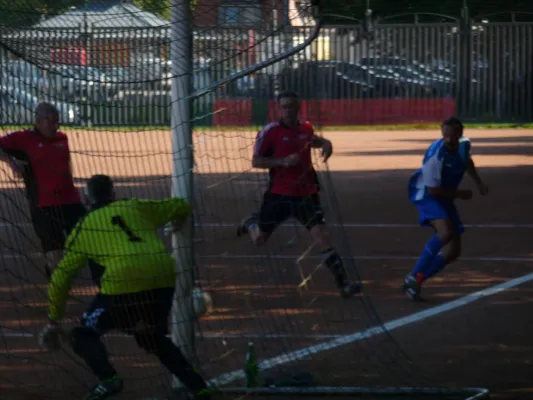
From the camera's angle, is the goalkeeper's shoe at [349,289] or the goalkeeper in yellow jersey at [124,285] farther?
the goalkeeper's shoe at [349,289]

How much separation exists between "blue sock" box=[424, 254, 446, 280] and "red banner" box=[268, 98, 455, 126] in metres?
26.0

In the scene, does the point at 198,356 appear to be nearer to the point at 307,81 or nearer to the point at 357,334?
the point at 357,334

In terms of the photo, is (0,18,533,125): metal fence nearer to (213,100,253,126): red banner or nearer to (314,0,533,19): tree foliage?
(213,100,253,126): red banner

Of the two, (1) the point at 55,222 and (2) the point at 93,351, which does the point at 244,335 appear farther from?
(2) the point at 93,351

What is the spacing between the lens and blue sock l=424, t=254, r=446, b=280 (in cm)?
984

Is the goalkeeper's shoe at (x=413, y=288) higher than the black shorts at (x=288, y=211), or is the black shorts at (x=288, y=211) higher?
the black shorts at (x=288, y=211)

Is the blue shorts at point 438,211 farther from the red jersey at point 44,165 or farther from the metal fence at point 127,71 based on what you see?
the red jersey at point 44,165

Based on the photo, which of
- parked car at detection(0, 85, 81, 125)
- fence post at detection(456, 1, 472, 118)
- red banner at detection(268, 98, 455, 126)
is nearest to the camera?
parked car at detection(0, 85, 81, 125)

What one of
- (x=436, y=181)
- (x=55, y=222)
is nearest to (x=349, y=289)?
(x=436, y=181)

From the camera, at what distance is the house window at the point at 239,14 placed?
7.04m

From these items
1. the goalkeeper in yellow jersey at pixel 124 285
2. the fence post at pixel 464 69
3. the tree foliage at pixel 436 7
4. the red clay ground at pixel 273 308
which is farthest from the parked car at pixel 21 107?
the fence post at pixel 464 69

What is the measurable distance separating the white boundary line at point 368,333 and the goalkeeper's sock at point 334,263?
0.65 metres

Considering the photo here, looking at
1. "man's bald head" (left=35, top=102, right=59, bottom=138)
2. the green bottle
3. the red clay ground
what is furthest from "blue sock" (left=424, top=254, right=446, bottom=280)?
"man's bald head" (left=35, top=102, right=59, bottom=138)

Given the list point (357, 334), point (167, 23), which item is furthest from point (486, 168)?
point (167, 23)
